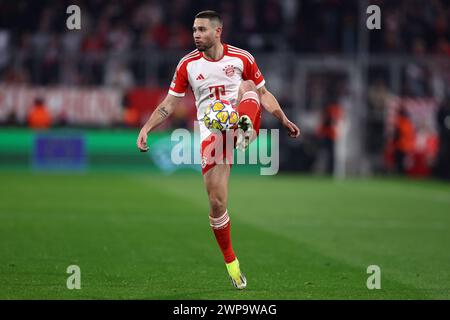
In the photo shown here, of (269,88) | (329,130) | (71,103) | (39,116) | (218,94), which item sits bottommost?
(329,130)

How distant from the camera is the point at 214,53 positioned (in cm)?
952

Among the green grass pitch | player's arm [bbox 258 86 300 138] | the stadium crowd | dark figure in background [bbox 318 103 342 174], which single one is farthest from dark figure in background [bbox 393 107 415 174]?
player's arm [bbox 258 86 300 138]

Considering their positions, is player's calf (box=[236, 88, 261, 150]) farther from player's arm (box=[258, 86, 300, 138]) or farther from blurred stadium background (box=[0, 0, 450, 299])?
blurred stadium background (box=[0, 0, 450, 299])

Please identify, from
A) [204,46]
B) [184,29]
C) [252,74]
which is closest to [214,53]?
[204,46]

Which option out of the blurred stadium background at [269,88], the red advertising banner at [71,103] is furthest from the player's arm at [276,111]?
the red advertising banner at [71,103]

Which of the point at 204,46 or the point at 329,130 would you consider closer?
the point at 204,46

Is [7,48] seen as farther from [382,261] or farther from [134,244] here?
[382,261]

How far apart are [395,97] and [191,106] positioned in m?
6.20

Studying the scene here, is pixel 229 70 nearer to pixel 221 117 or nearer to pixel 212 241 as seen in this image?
pixel 221 117

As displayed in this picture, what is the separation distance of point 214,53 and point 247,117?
0.72 metres

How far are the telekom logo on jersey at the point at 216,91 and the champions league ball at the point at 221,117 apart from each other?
8.7 inches

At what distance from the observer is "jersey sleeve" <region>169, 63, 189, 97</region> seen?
31.4ft

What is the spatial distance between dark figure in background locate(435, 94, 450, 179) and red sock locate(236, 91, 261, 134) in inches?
732
